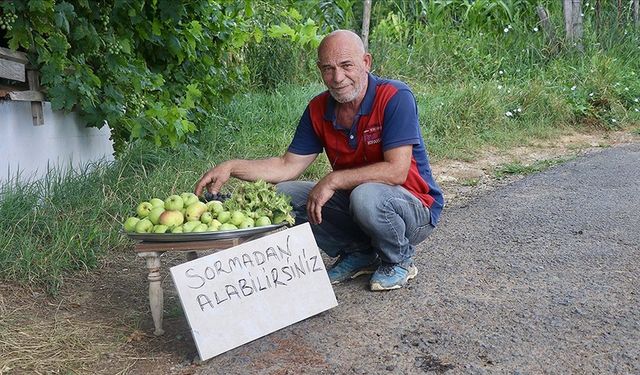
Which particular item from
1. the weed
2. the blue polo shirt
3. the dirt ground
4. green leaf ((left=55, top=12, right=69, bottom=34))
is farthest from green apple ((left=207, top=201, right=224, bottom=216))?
the weed

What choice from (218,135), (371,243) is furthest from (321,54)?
(218,135)

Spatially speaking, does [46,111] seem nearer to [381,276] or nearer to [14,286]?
[14,286]

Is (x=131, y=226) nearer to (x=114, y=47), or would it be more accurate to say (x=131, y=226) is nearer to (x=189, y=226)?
(x=189, y=226)

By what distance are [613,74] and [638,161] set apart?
287 cm

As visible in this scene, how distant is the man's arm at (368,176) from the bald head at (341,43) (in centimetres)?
56

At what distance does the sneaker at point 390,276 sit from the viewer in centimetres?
436

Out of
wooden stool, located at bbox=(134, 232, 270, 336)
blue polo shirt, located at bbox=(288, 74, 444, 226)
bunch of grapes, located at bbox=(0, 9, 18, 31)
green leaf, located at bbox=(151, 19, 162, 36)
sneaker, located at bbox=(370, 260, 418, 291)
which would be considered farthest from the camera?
green leaf, located at bbox=(151, 19, 162, 36)

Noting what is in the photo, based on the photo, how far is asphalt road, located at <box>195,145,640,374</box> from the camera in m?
3.49

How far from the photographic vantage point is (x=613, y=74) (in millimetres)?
10602

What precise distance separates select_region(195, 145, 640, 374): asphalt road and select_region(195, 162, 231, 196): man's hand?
0.83 metres

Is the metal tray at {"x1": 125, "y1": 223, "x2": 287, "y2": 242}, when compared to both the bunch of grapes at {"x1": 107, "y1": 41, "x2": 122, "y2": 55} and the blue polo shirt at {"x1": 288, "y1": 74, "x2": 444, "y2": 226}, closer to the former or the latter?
the blue polo shirt at {"x1": 288, "y1": 74, "x2": 444, "y2": 226}

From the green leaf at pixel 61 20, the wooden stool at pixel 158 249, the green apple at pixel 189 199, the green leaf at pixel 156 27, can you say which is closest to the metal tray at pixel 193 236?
the wooden stool at pixel 158 249

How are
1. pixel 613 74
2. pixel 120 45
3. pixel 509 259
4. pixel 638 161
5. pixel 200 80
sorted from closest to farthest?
pixel 509 259 → pixel 120 45 → pixel 200 80 → pixel 638 161 → pixel 613 74

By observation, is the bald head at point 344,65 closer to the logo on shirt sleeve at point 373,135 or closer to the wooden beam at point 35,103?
the logo on shirt sleeve at point 373,135
